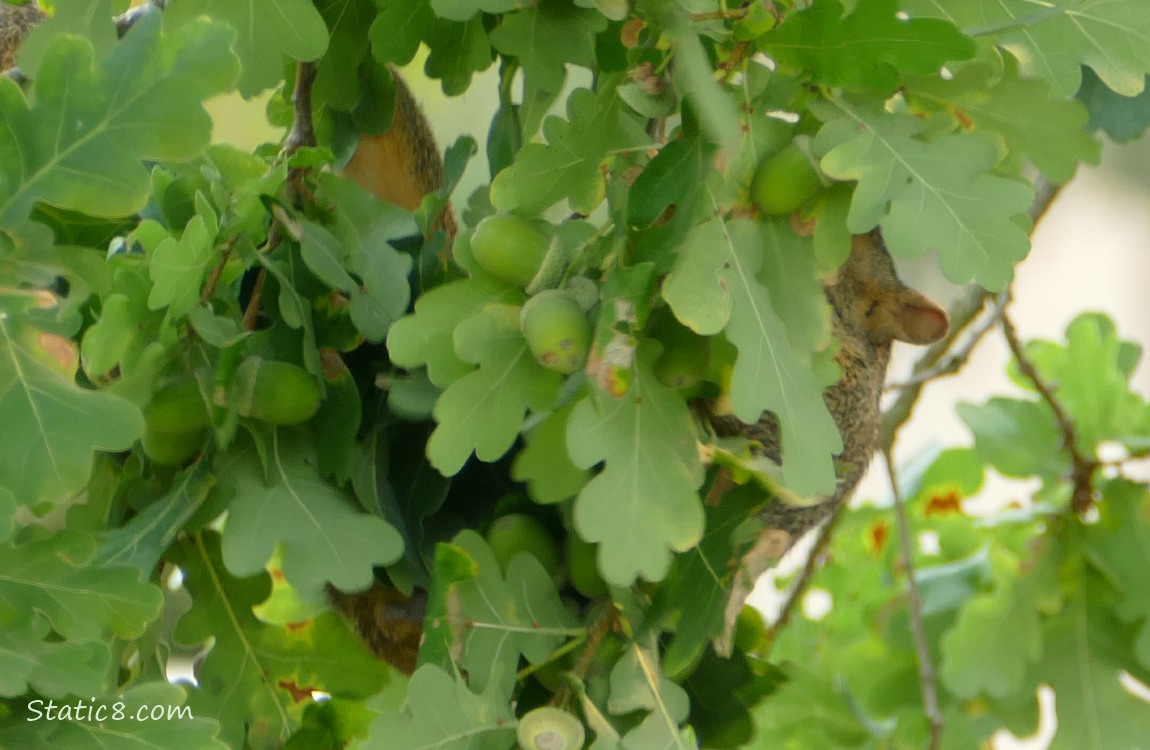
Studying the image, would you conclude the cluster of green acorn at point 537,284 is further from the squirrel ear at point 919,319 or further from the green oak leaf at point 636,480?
the squirrel ear at point 919,319

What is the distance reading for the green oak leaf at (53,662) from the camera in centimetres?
42

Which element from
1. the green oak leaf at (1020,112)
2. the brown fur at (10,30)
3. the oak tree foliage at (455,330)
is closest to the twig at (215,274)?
the oak tree foliage at (455,330)

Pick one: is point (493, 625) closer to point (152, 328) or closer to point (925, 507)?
point (152, 328)

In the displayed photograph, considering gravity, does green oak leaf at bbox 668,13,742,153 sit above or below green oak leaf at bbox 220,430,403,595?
above

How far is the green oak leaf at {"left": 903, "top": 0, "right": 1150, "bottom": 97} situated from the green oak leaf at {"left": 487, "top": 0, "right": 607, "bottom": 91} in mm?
158

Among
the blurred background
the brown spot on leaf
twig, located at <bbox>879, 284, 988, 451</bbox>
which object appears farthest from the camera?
the blurred background

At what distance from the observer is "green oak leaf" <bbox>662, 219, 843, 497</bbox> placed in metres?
0.41

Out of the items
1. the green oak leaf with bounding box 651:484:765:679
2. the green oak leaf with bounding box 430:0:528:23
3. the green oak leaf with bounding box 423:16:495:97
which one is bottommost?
the green oak leaf with bounding box 651:484:765:679

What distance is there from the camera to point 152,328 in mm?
490

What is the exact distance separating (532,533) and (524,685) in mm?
78

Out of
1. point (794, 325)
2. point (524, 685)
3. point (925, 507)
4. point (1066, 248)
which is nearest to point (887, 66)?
point (794, 325)

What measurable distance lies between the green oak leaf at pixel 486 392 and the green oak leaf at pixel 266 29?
14 cm

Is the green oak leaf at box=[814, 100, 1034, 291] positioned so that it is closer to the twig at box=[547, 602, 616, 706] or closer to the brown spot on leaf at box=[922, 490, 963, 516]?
the twig at box=[547, 602, 616, 706]

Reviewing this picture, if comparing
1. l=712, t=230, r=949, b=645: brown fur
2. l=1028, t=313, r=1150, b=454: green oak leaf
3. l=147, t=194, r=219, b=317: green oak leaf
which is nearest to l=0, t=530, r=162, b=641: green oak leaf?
l=147, t=194, r=219, b=317: green oak leaf
